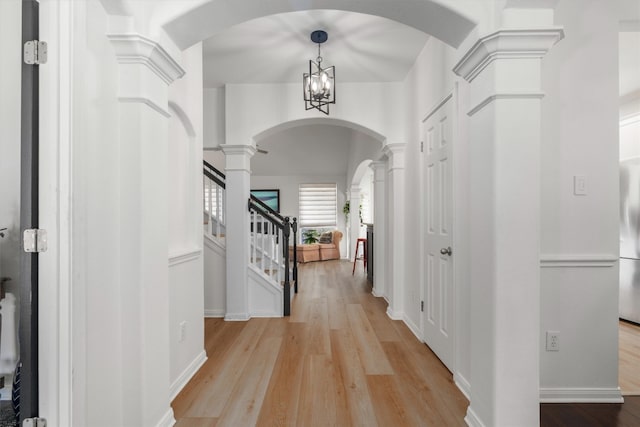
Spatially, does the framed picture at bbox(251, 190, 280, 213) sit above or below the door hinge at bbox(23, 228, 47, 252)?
above

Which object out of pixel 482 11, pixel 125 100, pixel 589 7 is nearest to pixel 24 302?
pixel 125 100

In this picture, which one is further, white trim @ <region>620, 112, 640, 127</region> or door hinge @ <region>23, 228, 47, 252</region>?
white trim @ <region>620, 112, 640, 127</region>

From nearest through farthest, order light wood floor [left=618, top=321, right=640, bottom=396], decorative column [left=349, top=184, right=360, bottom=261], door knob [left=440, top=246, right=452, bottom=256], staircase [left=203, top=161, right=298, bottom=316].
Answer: light wood floor [left=618, top=321, right=640, bottom=396]
door knob [left=440, top=246, right=452, bottom=256]
staircase [left=203, top=161, right=298, bottom=316]
decorative column [left=349, top=184, right=360, bottom=261]

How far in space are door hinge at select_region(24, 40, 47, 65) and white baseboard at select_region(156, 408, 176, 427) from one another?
5.59ft

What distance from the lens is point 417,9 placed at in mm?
1652

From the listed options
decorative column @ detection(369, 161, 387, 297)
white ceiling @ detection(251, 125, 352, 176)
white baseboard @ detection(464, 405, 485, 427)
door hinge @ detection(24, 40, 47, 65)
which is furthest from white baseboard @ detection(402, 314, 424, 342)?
white ceiling @ detection(251, 125, 352, 176)

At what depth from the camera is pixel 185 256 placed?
2.32 m

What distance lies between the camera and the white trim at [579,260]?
2.01m

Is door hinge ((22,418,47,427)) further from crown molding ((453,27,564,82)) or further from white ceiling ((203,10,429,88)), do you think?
white ceiling ((203,10,429,88))

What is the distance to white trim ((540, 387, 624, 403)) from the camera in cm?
203

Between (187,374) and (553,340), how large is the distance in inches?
94.7

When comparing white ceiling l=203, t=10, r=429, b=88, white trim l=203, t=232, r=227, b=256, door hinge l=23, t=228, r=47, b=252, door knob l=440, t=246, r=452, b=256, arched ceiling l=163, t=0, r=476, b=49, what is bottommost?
white trim l=203, t=232, r=227, b=256

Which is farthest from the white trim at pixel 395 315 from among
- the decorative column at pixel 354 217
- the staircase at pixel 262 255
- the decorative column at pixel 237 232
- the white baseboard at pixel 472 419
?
the decorative column at pixel 354 217

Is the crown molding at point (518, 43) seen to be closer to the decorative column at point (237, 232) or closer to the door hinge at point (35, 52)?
the door hinge at point (35, 52)
